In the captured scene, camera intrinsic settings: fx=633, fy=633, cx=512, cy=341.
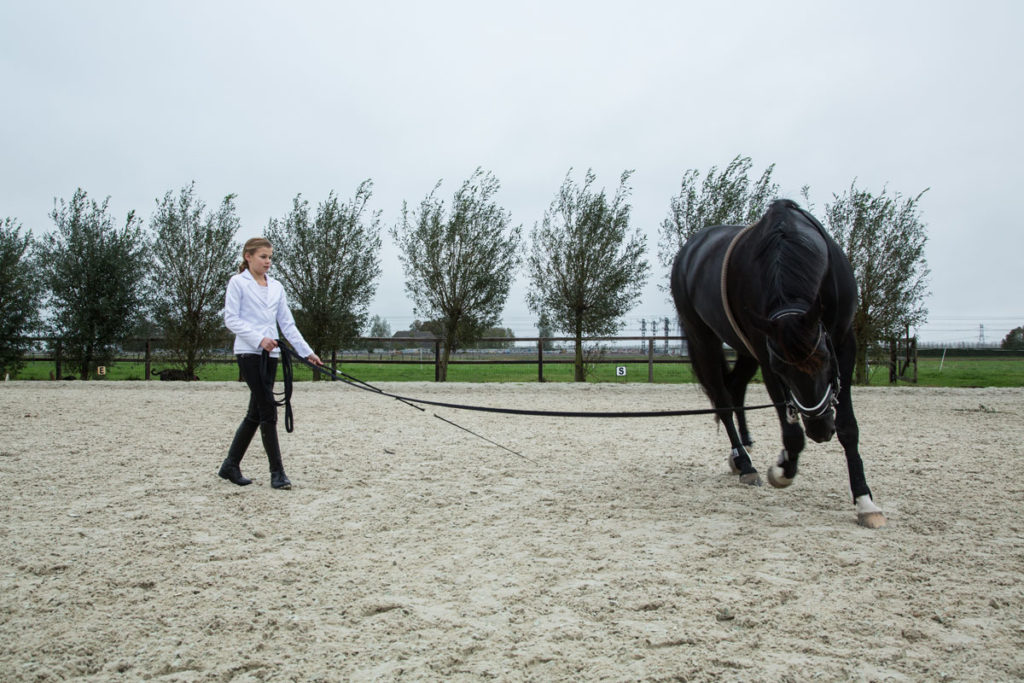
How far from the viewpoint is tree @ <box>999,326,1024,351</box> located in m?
22.8

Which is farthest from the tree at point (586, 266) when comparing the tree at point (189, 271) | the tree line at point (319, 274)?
the tree at point (189, 271)

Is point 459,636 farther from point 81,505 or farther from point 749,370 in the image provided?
point 749,370

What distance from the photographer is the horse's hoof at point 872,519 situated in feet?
11.2

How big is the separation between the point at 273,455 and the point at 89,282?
52.7 ft

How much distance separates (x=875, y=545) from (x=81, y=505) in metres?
4.53

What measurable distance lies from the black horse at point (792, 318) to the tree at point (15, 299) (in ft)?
61.9

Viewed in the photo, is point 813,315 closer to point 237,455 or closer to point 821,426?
Result: point 821,426

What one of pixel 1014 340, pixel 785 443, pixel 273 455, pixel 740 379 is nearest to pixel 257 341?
pixel 273 455

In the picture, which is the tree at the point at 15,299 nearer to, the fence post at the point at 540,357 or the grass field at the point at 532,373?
the grass field at the point at 532,373

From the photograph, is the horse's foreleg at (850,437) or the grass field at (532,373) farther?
the grass field at (532,373)

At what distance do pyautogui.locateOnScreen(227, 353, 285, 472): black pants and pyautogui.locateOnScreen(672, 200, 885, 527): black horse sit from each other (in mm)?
3041

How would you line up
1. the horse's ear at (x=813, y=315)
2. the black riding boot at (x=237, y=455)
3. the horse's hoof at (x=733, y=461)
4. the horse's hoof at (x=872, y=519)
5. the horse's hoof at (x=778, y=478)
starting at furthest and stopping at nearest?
the horse's hoof at (x=733, y=461) → the black riding boot at (x=237, y=455) → the horse's hoof at (x=778, y=478) → the horse's hoof at (x=872, y=519) → the horse's ear at (x=813, y=315)

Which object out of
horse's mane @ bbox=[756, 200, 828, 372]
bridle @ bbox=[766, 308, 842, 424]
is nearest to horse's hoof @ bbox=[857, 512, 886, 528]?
bridle @ bbox=[766, 308, 842, 424]

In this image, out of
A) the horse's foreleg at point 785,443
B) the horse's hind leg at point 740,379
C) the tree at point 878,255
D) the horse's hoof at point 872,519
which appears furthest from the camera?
the tree at point 878,255
